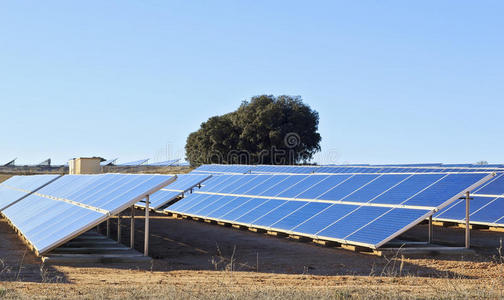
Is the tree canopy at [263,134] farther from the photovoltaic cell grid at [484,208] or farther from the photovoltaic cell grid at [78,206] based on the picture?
→ the photovoltaic cell grid at [78,206]

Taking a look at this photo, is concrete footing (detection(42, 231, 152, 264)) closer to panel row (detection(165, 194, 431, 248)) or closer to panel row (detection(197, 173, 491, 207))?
panel row (detection(165, 194, 431, 248))

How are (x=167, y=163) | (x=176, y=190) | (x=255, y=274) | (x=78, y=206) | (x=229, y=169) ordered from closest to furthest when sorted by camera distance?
(x=255, y=274)
(x=78, y=206)
(x=176, y=190)
(x=229, y=169)
(x=167, y=163)

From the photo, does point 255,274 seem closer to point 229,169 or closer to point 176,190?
point 176,190

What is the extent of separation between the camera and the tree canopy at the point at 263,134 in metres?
63.8

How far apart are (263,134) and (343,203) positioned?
4457cm

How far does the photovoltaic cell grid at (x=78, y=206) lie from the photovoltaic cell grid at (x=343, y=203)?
16.2ft

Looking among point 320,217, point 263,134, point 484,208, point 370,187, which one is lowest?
point 320,217

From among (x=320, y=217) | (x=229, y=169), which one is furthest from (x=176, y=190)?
(x=320, y=217)

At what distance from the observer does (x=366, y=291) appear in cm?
1047

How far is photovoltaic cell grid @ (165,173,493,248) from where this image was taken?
16.5 metres

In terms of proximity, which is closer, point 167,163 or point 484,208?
point 484,208

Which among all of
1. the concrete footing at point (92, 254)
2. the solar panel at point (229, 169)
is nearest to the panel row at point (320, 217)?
the concrete footing at point (92, 254)

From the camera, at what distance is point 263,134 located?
210 ft

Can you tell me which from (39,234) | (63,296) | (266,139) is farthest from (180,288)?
(266,139)
